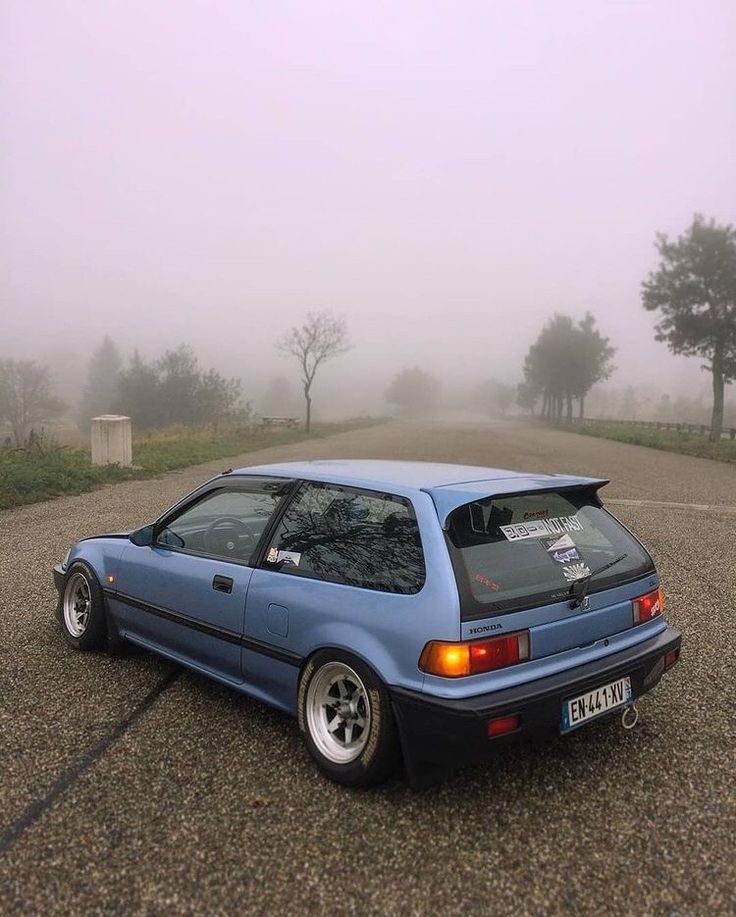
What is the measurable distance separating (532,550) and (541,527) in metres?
0.15

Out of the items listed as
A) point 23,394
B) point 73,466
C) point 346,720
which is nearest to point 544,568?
point 346,720

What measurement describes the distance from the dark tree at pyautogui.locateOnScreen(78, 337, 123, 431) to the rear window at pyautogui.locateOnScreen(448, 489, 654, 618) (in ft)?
264

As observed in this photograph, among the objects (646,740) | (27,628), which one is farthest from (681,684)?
(27,628)

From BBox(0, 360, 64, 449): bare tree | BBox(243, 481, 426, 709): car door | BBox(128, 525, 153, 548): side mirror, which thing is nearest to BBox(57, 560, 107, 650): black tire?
BBox(128, 525, 153, 548): side mirror

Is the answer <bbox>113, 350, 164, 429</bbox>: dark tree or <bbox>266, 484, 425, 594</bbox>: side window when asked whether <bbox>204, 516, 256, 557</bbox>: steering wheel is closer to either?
<bbox>266, 484, 425, 594</bbox>: side window

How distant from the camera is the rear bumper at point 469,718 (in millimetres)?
2311

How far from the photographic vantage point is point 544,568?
2.77m

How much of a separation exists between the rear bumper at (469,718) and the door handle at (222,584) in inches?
42.9

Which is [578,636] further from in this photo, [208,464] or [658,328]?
[658,328]

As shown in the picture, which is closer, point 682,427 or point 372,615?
point 372,615

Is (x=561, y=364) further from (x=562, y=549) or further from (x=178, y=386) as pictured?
(x=562, y=549)

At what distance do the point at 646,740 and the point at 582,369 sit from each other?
5423cm

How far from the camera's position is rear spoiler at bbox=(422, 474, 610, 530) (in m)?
2.72

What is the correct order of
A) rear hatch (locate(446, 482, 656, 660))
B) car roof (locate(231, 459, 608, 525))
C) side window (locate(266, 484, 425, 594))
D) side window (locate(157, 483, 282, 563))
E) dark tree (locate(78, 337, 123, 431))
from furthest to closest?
dark tree (locate(78, 337, 123, 431)) → side window (locate(157, 483, 282, 563)) → car roof (locate(231, 459, 608, 525)) → side window (locate(266, 484, 425, 594)) → rear hatch (locate(446, 482, 656, 660))
